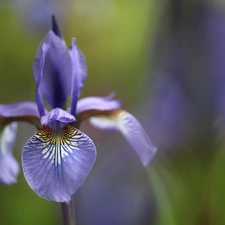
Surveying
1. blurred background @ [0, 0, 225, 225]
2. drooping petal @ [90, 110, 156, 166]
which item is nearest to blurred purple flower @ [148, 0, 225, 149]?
blurred background @ [0, 0, 225, 225]

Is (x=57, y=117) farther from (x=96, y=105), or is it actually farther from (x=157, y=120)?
(x=157, y=120)

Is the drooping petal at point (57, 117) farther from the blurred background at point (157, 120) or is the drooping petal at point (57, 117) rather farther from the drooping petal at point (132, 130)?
the blurred background at point (157, 120)

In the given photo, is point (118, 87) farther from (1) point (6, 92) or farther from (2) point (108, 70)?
(1) point (6, 92)

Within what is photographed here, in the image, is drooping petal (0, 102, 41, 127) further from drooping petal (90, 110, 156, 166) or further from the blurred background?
the blurred background

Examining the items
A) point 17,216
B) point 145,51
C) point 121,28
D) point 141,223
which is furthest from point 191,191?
point 121,28

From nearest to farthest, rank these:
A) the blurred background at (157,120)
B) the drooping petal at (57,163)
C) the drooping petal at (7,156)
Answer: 1. the drooping petal at (57,163)
2. the drooping petal at (7,156)
3. the blurred background at (157,120)

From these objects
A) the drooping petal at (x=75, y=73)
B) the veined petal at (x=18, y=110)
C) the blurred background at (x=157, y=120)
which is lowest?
the blurred background at (x=157, y=120)

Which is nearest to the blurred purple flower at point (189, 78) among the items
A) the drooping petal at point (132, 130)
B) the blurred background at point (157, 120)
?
the blurred background at point (157, 120)
